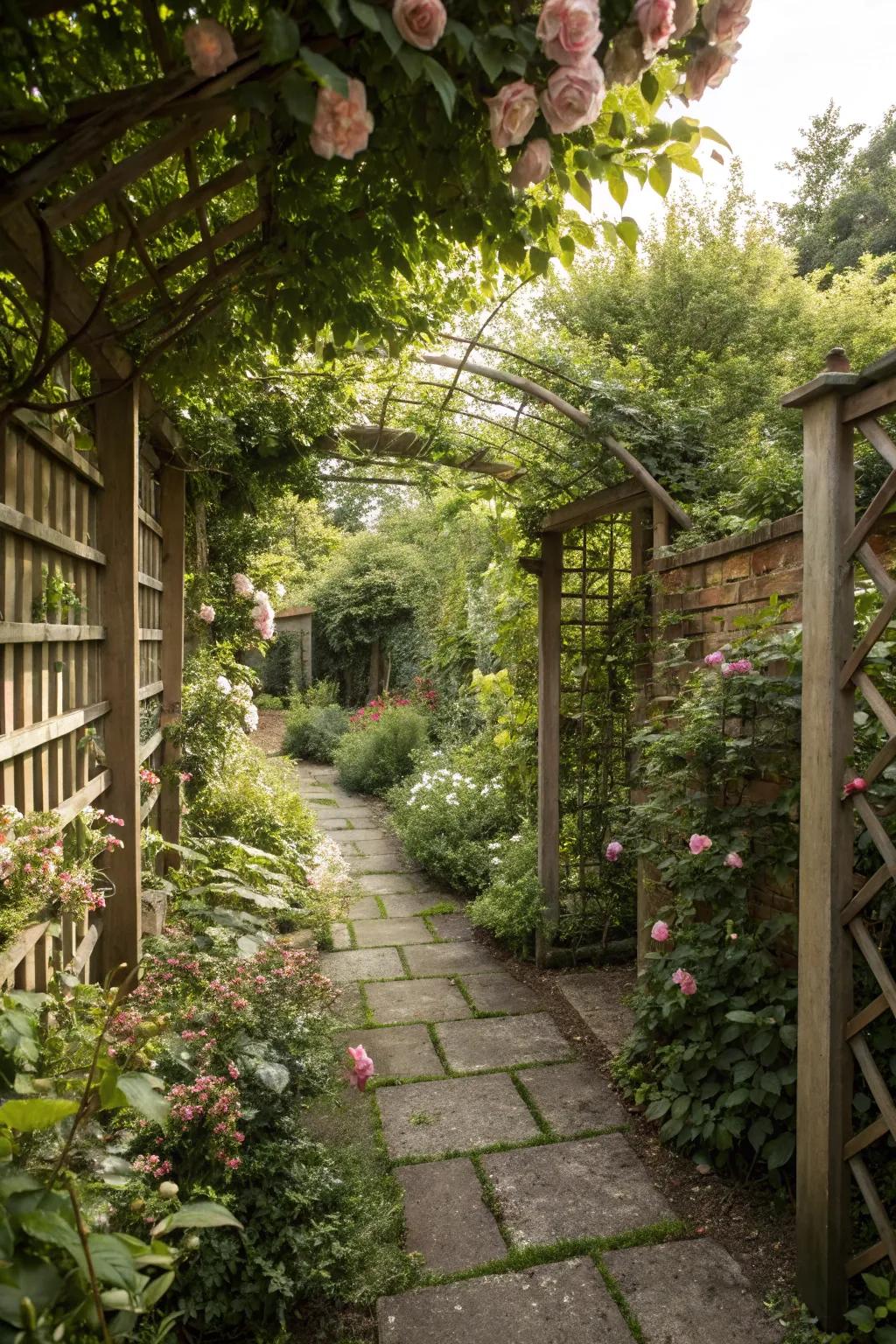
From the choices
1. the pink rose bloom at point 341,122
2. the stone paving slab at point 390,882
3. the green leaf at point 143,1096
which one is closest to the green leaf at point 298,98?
the pink rose bloom at point 341,122

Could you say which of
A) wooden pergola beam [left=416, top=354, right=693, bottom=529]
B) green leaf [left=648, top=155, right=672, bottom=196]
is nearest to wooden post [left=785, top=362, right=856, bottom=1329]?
green leaf [left=648, top=155, right=672, bottom=196]

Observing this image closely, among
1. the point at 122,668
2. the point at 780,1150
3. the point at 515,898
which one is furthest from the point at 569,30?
the point at 515,898

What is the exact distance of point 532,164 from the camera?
1.18 meters

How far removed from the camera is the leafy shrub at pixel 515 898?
3977 millimetres

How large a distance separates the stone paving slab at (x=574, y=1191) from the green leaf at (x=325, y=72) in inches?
93.3

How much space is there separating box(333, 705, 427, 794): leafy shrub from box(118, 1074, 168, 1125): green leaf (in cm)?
659

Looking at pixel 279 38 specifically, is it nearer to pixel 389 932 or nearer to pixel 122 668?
pixel 122 668

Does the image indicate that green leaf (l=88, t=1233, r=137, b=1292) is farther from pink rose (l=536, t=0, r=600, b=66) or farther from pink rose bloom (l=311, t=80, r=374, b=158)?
pink rose (l=536, t=0, r=600, b=66)

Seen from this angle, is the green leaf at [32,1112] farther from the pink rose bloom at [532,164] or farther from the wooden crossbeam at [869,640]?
the wooden crossbeam at [869,640]

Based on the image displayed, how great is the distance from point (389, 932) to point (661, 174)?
380 cm

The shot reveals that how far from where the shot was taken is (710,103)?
4.24 ft

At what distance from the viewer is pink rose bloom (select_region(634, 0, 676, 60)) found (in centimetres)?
104

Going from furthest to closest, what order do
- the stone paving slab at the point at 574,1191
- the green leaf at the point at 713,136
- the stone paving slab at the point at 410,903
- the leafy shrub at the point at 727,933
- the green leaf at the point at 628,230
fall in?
the stone paving slab at the point at 410,903
the leafy shrub at the point at 727,933
the stone paving slab at the point at 574,1191
the green leaf at the point at 628,230
the green leaf at the point at 713,136

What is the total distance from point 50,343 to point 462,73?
1.22 m
